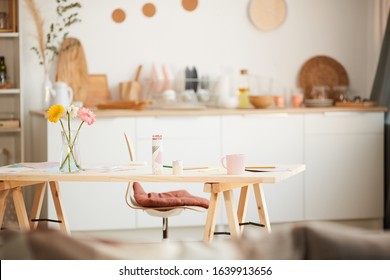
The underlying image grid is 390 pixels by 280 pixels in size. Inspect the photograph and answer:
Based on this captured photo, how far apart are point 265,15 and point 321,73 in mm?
616

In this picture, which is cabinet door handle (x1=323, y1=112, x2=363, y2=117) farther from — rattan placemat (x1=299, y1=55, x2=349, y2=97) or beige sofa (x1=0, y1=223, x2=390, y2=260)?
beige sofa (x1=0, y1=223, x2=390, y2=260)

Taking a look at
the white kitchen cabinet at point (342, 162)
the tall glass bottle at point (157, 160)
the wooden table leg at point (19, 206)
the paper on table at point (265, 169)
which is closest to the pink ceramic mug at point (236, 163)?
the paper on table at point (265, 169)

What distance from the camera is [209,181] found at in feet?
10.6

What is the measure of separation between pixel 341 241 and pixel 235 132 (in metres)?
4.23

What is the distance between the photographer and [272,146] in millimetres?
5512

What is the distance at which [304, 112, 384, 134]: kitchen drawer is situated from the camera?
5551mm

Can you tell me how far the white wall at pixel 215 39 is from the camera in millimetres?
5836

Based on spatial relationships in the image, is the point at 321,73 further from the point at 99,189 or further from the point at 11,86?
the point at 11,86

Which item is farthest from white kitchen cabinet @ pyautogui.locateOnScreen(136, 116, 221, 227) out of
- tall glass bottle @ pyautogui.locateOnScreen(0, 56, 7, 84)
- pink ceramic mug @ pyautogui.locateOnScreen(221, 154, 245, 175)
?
pink ceramic mug @ pyautogui.locateOnScreen(221, 154, 245, 175)

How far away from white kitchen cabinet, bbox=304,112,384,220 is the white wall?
63cm

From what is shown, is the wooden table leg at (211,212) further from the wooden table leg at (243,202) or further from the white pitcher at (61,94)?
the white pitcher at (61,94)

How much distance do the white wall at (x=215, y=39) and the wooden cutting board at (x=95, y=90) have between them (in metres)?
0.06

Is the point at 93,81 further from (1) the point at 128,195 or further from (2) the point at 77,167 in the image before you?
(2) the point at 77,167

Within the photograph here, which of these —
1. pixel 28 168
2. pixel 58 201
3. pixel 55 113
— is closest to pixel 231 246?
pixel 55 113
